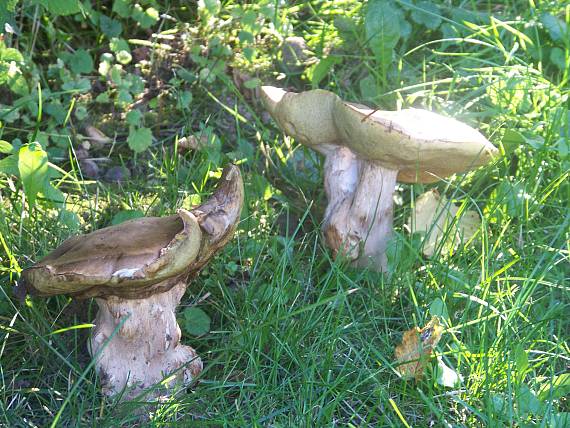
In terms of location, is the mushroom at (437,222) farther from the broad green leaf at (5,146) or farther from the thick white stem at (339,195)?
the broad green leaf at (5,146)

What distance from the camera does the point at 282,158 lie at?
295 centimetres

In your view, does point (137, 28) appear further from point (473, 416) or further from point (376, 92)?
point (473, 416)

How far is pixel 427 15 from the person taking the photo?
321 centimetres

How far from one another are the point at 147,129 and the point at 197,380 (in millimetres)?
1119

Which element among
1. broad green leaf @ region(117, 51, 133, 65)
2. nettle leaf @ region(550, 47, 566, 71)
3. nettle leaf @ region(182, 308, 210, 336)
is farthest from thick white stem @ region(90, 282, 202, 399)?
nettle leaf @ region(550, 47, 566, 71)

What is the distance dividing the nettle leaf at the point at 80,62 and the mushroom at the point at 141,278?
3.99 feet

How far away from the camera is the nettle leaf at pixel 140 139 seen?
2.88 meters

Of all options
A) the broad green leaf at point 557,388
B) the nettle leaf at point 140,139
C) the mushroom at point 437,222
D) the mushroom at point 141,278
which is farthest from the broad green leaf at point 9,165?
the broad green leaf at point 557,388

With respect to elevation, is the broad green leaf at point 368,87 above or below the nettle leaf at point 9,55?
below

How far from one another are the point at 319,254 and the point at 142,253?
2.98 ft

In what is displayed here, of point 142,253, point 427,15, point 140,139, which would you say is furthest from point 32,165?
point 427,15

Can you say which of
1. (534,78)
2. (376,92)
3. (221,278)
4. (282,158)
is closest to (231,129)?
(282,158)

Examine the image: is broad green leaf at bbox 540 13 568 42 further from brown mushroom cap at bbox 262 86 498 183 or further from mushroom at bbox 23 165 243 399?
mushroom at bbox 23 165 243 399

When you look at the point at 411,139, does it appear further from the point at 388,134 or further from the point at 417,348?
the point at 417,348
